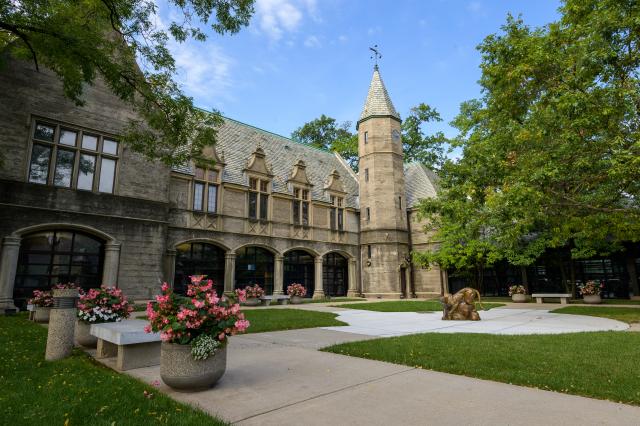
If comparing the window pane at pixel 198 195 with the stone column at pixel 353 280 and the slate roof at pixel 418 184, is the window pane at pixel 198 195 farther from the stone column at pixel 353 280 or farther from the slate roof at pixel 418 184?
the slate roof at pixel 418 184

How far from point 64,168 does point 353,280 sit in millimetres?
20236

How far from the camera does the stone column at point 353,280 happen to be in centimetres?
2900

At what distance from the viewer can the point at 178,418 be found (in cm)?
379

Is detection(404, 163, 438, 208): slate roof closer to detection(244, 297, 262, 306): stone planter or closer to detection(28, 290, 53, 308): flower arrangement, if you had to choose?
detection(244, 297, 262, 306): stone planter

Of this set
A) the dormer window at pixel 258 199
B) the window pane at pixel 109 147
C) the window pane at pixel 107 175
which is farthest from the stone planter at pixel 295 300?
the window pane at pixel 109 147

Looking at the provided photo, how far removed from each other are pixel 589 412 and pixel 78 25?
13361 millimetres

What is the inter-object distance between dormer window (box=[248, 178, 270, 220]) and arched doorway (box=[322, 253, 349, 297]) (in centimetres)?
640

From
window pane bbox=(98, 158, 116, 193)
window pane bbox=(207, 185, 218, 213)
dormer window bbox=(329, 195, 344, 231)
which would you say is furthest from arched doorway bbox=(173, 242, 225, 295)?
dormer window bbox=(329, 195, 344, 231)

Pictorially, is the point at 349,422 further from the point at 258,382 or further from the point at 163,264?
the point at 163,264

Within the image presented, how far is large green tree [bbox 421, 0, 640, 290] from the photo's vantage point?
37.3 ft

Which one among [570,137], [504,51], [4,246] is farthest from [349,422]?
[4,246]

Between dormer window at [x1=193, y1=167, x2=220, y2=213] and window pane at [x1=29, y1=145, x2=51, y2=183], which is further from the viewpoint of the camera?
dormer window at [x1=193, y1=167, x2=220, y2=213]

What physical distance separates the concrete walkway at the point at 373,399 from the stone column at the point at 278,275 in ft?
59.8

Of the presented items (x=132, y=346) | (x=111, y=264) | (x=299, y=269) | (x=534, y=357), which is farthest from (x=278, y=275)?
(x=534, y=357)
